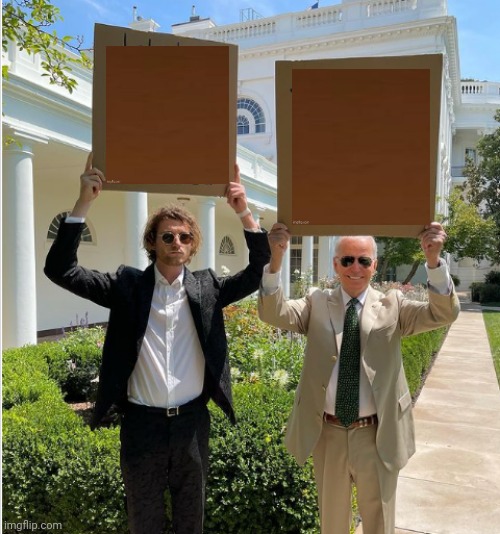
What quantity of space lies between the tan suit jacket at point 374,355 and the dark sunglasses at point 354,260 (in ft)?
0.69

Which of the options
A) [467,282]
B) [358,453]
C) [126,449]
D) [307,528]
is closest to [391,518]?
[358,453]

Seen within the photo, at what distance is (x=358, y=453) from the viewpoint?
2139 mm

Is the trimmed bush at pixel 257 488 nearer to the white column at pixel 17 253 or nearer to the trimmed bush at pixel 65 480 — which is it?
the trimmed bush at pixel 65 480

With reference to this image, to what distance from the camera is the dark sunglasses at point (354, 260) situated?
2143mm

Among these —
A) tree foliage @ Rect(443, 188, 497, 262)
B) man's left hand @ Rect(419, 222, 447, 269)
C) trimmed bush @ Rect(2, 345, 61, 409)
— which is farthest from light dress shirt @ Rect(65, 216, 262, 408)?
tree foliage @ Rect(443, 188, 497, 262)

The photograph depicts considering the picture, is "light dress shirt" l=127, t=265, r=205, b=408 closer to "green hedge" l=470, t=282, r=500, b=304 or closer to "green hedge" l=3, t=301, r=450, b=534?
"green hedge" l=3, t=301, r=450, b=534

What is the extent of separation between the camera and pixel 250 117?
27.0 meters

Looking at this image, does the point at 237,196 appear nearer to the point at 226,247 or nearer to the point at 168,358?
the point at 168,358

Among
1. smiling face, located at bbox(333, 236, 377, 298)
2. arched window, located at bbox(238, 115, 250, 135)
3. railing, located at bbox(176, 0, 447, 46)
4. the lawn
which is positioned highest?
railing, located at bbox(176, 0, 447, 46)

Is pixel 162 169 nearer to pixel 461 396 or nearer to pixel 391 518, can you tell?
pixel 391 518

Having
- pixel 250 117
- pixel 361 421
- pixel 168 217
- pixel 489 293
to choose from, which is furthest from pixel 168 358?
pixel 489 293

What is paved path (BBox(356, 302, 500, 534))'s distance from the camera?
3.52 m

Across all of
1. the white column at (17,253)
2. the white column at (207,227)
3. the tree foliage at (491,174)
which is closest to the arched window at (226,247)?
the white column at (207,227)

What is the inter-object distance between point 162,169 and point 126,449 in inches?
48.1
